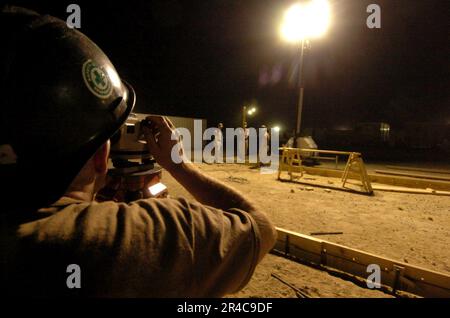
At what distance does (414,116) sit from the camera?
3506cm

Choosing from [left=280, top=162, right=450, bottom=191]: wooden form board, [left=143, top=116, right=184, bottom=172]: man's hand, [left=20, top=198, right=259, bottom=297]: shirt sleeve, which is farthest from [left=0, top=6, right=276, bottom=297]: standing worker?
[left=280, top=162, right=450, bottom=191]: wooden form board

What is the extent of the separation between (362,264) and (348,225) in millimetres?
2078

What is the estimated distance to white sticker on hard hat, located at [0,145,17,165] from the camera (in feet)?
2.71

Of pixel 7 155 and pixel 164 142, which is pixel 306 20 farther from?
pixel 7 155

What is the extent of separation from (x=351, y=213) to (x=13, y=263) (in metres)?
6.65

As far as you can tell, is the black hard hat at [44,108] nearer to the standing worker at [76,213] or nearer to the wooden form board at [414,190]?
the standing worker at [76,213]

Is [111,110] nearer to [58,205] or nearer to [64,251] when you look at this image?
[58,205]

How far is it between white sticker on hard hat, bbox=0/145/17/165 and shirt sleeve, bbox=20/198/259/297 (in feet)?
0.81

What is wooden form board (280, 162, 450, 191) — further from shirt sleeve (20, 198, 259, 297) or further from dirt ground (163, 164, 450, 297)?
shirt sleeve (20, 198, 259, 297)

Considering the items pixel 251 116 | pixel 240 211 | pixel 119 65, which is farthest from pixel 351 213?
pixel 251 116

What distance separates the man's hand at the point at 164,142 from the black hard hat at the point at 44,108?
365 millimetres

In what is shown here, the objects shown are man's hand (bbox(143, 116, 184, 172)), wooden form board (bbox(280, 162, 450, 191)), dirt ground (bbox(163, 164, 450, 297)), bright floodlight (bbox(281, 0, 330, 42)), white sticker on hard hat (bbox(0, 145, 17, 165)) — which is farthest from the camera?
bright floodlight (bbox(281, 0, 330, 42))

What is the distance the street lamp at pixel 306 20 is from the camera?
952cm

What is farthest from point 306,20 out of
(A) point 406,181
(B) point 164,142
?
(B) point 164,142
